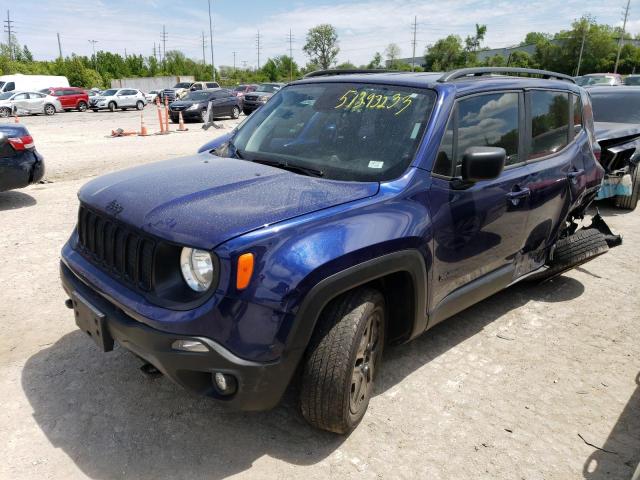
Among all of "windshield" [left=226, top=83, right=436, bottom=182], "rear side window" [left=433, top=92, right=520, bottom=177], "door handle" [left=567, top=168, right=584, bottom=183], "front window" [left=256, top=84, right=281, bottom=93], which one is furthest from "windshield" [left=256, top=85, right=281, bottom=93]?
"rear side window" [left=433, top=92, right=520, bottom=177]

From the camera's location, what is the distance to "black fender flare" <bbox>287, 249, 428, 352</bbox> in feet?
7.56

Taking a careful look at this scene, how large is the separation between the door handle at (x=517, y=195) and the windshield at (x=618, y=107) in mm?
5568

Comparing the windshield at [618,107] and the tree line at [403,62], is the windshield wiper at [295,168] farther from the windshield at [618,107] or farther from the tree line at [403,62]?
the tree line at [403,62]

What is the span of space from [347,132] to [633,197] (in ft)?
20.7

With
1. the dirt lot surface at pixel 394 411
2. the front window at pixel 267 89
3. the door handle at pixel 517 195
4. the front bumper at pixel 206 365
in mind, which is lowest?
the dirt lot surface at pixel 394 411

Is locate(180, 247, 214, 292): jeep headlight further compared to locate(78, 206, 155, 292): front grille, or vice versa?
locate(78, 206, 155, 292): front grille

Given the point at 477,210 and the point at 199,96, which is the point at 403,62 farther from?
the point at 477,210

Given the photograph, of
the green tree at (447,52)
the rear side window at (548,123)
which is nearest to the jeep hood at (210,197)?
the rear side window at (548,123)

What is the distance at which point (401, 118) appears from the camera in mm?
3109

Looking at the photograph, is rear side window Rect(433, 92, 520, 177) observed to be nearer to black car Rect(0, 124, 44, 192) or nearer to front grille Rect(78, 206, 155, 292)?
front grille Rect(78, 206, 155, 292)

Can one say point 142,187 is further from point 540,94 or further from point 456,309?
point 540,94

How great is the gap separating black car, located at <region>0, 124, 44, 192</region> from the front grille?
4.64 m

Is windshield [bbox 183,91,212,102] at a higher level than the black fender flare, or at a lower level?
higher

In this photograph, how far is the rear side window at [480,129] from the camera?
308 centimetres
